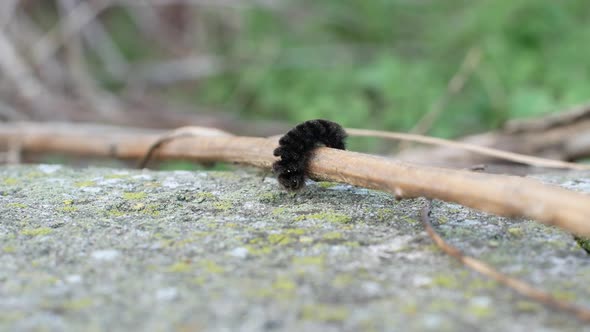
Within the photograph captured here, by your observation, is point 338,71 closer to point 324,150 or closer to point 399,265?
point 324,150

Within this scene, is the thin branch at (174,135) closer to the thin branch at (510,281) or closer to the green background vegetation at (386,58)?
the thin branch at (510,281)

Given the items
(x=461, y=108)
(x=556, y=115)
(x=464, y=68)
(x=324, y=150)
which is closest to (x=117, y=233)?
(x=324, y=150)

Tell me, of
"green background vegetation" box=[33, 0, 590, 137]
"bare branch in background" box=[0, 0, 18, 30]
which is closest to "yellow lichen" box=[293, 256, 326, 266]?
"green background vegetation" box=[33, 0, 590, 137]

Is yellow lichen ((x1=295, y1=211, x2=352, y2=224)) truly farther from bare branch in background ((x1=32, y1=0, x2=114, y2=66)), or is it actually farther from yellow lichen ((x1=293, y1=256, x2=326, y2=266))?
bare branch in background ((x1=32, y1=0, x2=114, y2=66))

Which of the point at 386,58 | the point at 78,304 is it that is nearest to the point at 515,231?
the point at 78,304

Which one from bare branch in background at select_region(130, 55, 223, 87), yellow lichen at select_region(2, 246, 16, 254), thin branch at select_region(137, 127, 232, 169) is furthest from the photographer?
bare branch in background at select_region(130, 55, 223, 87)
